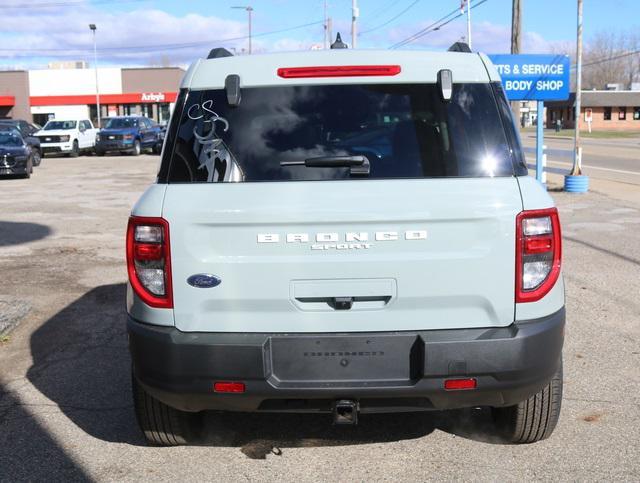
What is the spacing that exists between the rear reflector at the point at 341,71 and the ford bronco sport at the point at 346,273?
0.77 feet

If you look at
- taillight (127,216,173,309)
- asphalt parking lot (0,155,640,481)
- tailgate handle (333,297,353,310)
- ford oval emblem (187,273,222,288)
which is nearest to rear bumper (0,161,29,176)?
asphalt parking lot (0,155,640,481)

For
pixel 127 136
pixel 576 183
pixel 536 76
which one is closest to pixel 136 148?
pixel 127 136

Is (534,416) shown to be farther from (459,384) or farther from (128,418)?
(128,418)

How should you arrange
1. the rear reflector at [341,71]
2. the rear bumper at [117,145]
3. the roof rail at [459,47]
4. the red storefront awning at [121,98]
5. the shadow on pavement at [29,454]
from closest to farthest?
the rear reflector at [341,71] → the shadow on pavement at [29,454] → the roof rail at [459,47] → the rear bumper at [117,145] → the red storefront awning at [121,98]

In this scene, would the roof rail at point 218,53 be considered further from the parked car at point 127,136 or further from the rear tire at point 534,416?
the parked car at point 127,136

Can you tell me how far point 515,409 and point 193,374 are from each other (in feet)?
5.45

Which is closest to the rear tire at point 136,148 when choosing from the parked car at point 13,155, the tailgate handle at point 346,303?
the parked car at point 13,155

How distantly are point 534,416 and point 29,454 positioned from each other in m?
2.62

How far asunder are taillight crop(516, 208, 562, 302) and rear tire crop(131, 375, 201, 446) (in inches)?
71.3

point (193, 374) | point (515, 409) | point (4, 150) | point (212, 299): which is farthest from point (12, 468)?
point (4, 150)

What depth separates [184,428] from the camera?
13.1ft

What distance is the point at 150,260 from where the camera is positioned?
343 cm

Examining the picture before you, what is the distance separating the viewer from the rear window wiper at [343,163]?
3428 mm

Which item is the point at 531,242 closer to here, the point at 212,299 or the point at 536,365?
the point at 536,365
